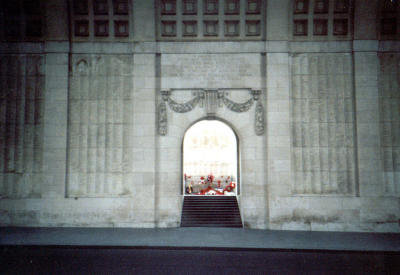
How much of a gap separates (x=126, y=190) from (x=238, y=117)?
7044mm

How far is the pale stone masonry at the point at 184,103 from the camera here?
15797mm

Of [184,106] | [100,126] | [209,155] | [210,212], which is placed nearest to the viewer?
[184,106]

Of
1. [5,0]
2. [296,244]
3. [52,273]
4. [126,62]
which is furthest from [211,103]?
[5,0]

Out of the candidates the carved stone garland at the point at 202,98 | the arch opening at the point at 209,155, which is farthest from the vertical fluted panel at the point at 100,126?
the arch opening at the point at 209,155

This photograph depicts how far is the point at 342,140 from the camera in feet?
52.9

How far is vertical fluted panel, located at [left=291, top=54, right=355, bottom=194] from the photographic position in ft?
52.5

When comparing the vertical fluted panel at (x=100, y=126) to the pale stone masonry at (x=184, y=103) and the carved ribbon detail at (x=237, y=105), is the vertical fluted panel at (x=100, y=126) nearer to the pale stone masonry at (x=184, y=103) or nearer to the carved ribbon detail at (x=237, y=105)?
the pale stone masonry at (x=184, y=103)

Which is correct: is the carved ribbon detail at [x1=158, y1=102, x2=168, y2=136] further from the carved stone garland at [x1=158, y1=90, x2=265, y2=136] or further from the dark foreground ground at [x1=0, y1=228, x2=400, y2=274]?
the dark foreground ground at [x1=0, y1=228, x2=400, y2=274]

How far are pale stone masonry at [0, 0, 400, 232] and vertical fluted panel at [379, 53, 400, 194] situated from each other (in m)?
0.05

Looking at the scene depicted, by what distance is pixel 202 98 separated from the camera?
16.4 metres

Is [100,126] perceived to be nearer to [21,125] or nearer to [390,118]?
[21,125]

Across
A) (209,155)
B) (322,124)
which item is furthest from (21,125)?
(322,124)

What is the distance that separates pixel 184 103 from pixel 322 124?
7.40m

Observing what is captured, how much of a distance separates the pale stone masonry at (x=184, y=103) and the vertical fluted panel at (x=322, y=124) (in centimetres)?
5
